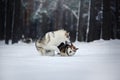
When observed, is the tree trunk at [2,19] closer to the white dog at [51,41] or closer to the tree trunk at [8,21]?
the tree trunk at [8,21]

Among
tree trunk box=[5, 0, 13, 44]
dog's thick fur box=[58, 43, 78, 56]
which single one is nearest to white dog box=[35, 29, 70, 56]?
dog's thick fur box=[58, 43, 78, 56]

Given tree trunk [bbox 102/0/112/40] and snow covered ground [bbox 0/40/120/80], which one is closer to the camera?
snow covered ground [bbox 0/40/120/80]

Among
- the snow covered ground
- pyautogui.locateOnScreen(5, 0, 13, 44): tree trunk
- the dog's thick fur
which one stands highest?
pyautogui.locateOnScreen(5, 0, 13, 44): tree trunk

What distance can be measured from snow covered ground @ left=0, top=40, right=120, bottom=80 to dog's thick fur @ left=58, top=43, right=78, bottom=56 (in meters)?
0.03

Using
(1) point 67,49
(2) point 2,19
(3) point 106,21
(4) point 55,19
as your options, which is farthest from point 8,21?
(3) point 106,21

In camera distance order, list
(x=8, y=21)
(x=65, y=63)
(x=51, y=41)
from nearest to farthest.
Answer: (x=65, y=63) → (x=51, y=41) → (x=8, y=21)

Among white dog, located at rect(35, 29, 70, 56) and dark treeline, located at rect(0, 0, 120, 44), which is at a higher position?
dark treeline, located at rect(0, 0, 120, 44)

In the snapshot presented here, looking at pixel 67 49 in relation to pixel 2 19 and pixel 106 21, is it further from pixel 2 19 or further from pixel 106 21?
→ pixel 2 19

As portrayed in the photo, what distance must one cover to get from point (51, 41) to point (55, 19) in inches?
6.9

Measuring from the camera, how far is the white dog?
1.48 m

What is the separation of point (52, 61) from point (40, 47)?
0.57ft

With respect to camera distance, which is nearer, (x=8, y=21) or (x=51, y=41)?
(x=51, y=41)

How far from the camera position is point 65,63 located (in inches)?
51.8

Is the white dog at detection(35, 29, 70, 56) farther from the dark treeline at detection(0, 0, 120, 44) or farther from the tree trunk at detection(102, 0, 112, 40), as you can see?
the tree trunk at detection(102, 0, 112, 40)
